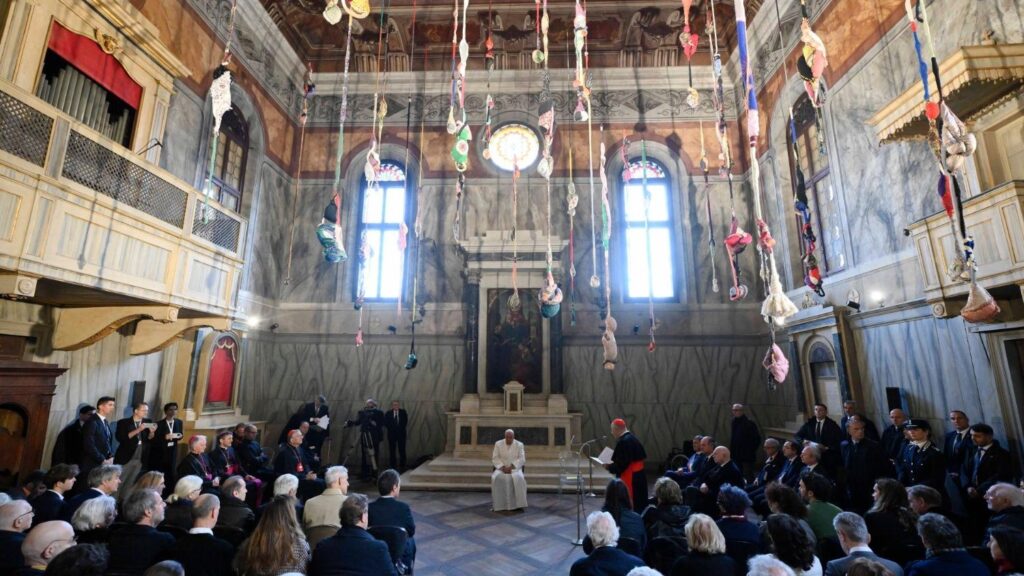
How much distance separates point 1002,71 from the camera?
490cm

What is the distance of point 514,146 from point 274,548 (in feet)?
36.8

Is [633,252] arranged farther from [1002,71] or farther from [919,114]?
[1002,71]

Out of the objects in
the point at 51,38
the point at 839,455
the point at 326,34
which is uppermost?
the point at 326,34

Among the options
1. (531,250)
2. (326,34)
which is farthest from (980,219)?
(326,34)

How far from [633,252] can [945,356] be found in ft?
20.4

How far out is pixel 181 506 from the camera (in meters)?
3.44

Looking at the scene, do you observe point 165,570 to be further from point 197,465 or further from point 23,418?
point 23,418

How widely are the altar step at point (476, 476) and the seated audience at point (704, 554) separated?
17.7 ft

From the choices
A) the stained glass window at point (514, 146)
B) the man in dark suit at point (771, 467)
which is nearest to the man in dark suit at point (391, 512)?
the man in dark suit at point (771, 467)

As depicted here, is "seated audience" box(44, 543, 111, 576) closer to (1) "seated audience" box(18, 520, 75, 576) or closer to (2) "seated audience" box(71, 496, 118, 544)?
(1) "seated audience" box(18, 520, 75, 576)

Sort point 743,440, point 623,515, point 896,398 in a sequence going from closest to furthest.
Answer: point 623,515
point 896,398
point 743,440

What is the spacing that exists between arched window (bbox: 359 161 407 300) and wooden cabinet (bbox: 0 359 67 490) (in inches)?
258

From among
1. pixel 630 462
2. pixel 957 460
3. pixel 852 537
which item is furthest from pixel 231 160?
pixel 957 460

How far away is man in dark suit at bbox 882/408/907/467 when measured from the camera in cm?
579
